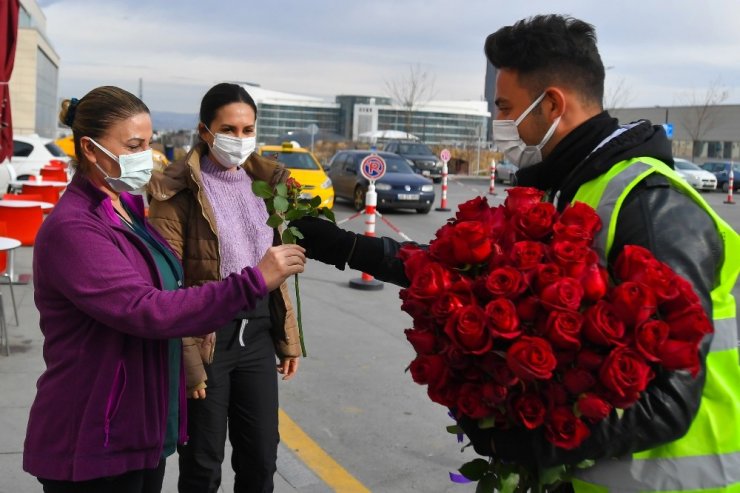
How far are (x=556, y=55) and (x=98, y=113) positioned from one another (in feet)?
4.94

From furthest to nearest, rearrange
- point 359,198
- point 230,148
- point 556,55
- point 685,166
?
point 685,166 → point 359,198 → point 230,148 → point 556,55

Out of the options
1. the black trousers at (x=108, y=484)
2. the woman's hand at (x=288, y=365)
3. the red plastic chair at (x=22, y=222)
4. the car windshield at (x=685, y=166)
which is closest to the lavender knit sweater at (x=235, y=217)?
the woman's hand at (x=288, y=365)

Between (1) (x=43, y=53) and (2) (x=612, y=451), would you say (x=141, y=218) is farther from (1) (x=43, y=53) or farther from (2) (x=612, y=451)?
(1) (x=43, y=53)

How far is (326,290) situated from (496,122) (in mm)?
7351

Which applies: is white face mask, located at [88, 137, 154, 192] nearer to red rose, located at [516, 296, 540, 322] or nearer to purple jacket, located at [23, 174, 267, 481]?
purple jacket, located at [23, 174, 267, 481]

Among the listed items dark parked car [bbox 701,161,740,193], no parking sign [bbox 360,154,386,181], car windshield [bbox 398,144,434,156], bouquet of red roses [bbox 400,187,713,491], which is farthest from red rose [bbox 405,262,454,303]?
dark parked car [bbox 701,161,740,193]

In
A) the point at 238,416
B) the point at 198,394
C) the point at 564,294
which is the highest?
the point at 564,294

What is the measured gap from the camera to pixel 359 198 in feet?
65.1

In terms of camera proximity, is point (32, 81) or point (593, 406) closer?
point (593, 406)

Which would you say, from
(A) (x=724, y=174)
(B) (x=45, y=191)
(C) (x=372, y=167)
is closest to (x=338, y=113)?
(A) (x=724, y=174)

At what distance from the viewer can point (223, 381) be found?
3232 millimetres

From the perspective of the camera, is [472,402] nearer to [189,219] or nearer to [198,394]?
[198,394]

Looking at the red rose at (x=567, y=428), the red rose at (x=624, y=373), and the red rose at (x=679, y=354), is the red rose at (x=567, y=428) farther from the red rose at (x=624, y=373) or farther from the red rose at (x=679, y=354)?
the red rose at (x=679, y=354)

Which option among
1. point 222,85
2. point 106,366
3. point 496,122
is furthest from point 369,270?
point 222,85
